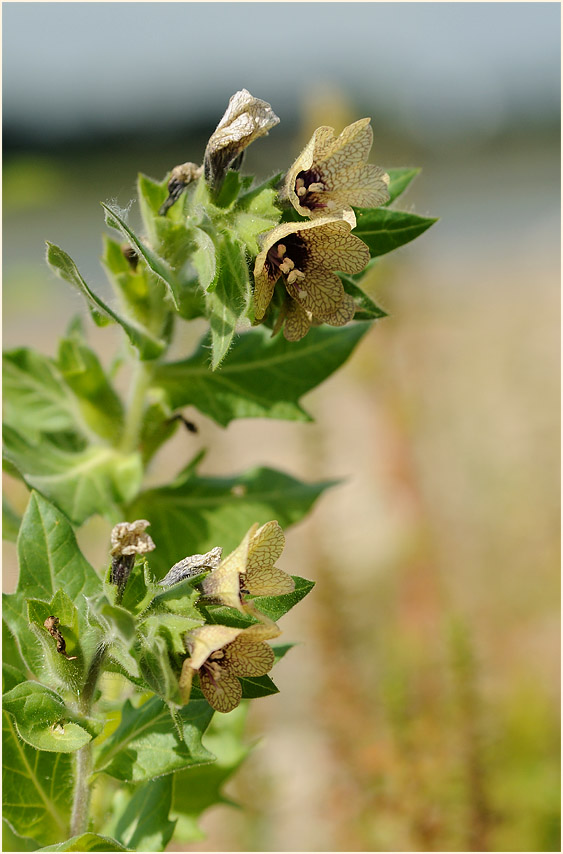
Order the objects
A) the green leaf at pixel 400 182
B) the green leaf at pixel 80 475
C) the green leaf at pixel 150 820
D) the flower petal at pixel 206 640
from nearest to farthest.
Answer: the flower petal at pixel 206 640 → the green leaf at pixel 150 820 → the green leaf at pixel 400 182 → the green leaf at pixel 80 475

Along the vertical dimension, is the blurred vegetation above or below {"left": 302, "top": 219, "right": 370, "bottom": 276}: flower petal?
below

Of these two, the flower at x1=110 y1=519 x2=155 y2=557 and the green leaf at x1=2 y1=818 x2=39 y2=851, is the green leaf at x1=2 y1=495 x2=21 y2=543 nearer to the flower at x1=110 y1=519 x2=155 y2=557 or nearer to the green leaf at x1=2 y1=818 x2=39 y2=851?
the green leaf at x1=2 y1=818 x2=39 y2=851

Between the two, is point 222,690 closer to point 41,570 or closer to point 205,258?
point 41,570

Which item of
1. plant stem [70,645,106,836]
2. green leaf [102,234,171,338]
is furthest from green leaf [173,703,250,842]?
green leaf [102,234,171,338]

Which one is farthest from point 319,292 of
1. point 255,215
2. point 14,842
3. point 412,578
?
point 412,578

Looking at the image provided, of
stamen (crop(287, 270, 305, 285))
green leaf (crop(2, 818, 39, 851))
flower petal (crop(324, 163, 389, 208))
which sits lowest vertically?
green leaf (crop(2, 818, 39, 851))

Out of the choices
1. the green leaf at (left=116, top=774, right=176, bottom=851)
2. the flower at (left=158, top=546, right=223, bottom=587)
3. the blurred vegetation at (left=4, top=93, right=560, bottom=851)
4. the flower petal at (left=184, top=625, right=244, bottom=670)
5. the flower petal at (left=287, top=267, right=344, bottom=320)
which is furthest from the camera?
the blurred vegetation at (left=4, top=93, right=560, bottom=851)

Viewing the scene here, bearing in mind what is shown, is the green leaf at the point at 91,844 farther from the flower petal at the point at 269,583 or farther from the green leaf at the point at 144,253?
the green leaf at the point at 144,253

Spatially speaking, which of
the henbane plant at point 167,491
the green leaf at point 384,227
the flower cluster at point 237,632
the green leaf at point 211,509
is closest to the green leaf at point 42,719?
the henbane plant at point 167,491
